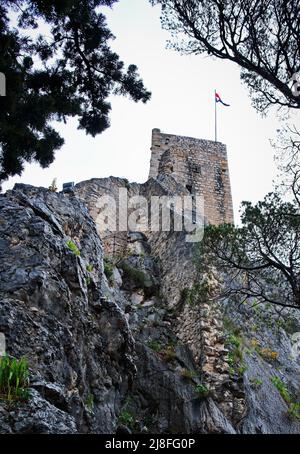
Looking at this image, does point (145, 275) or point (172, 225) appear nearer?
point (145, 275)

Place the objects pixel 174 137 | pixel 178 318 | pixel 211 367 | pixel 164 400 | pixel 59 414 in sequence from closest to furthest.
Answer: pixel 59 414 < pixel 164 400 < pixel 211 367 < pixel 178 318 < pixel 174 137

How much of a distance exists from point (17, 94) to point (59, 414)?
3.46 m

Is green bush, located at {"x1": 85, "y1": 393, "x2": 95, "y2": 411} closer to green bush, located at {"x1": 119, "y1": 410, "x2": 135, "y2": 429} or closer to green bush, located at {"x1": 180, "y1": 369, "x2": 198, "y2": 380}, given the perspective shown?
green bush, located at {"x1": 119, "y1": 410, "x2": 135, "y2": 429}

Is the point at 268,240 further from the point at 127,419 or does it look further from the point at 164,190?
the point at 164,190

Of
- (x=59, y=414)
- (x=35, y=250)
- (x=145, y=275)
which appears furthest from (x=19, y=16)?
(x=145, y=275)

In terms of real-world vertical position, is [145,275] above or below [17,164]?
above

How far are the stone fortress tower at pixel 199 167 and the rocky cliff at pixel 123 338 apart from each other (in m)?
5.87

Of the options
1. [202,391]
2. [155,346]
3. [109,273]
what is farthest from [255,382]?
[109,273]

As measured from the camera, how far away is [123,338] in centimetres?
719

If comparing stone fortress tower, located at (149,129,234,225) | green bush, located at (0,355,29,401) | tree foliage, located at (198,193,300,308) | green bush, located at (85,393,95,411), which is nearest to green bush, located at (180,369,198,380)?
tree foliage, located at (198,193,300,308)

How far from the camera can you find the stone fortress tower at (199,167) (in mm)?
20297

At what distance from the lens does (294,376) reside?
1115cm

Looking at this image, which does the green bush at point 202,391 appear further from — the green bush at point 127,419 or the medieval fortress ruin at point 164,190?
the medieval fortress ruin at point 164,190

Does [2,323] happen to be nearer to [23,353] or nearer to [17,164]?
[23,353]
